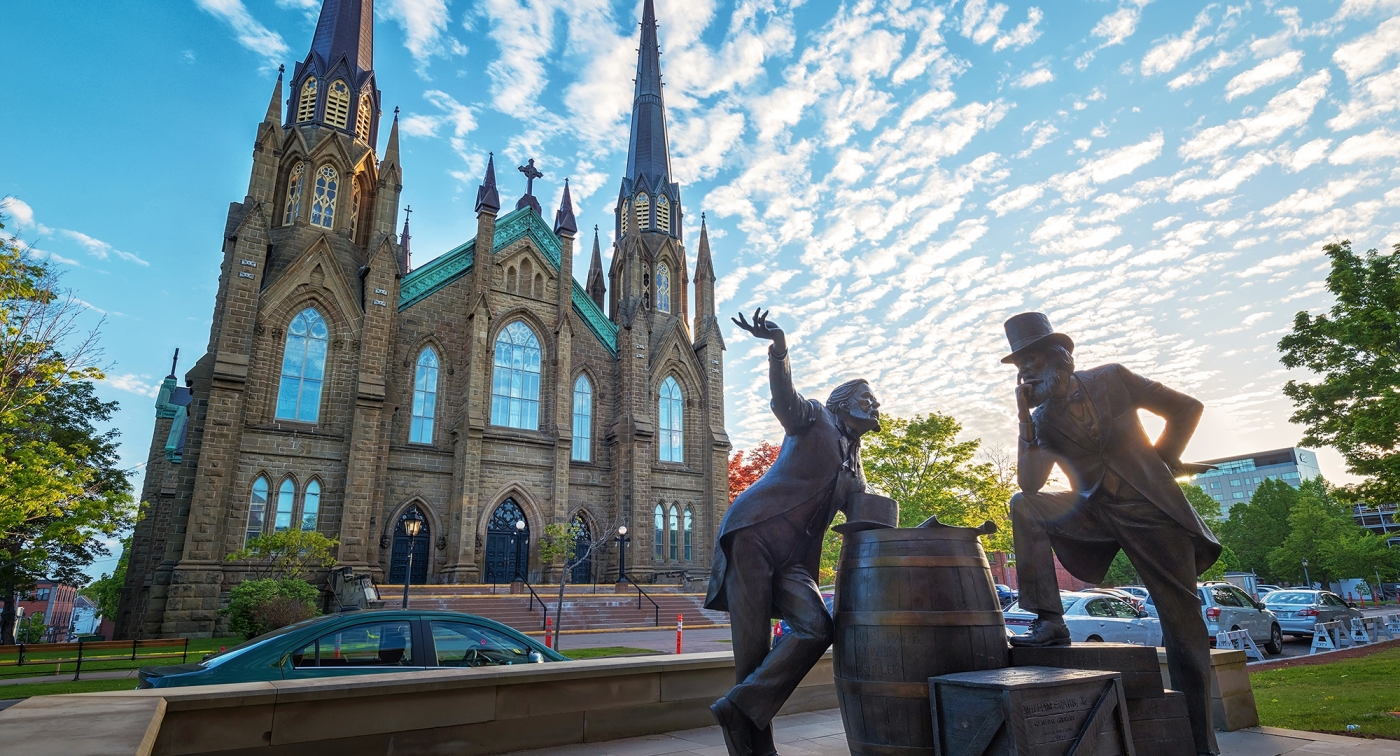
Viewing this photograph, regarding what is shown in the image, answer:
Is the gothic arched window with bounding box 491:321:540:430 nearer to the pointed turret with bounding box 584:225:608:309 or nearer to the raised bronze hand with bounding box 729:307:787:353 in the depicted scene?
the pointed turret with bounding box 584:225:608:309

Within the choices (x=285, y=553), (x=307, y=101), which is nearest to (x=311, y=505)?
(x=285, y=553)

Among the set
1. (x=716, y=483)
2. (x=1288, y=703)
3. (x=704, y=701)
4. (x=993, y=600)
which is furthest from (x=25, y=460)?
(x=716, y=483)

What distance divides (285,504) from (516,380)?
369 inches

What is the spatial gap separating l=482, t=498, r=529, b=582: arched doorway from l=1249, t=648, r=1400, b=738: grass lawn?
74.5 ft

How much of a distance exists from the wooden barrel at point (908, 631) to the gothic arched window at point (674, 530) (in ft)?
91.0

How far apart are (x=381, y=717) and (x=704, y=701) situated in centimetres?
244

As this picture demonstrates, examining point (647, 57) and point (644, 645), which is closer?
point (644, 645)

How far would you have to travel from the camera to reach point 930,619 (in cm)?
356

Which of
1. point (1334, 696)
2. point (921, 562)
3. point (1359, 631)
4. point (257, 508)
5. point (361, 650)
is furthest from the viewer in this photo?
point (257, 508)

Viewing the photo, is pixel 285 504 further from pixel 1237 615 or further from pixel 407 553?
pixel 1237 615

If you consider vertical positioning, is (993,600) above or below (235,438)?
below

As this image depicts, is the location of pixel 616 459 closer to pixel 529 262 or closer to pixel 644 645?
pixel 529 262

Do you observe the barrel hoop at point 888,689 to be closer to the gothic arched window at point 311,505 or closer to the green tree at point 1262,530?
the gothic arched window at point 311,505

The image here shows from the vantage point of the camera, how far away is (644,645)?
16.9m
